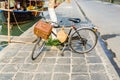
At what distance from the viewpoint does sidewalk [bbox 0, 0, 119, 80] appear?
21.5 ft

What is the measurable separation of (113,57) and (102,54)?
1.01 meters

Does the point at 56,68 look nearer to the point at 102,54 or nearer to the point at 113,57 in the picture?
the point at 102,54

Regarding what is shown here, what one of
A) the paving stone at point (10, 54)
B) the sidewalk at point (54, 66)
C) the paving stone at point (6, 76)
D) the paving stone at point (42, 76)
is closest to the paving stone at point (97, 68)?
the sidewalk at point (54, 66)

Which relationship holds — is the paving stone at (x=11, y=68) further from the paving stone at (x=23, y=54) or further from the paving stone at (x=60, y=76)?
the paving stone at (x=60, y=76)

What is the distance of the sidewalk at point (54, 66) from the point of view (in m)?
6.56

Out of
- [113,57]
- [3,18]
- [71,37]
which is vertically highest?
[71,37]

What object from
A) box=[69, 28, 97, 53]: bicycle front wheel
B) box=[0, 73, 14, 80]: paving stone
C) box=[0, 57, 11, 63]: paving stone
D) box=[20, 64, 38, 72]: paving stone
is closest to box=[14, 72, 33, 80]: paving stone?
box=[0, 73, 14, 80]: paving stone

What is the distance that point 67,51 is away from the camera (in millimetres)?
8828

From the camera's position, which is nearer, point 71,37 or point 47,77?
point 47,77

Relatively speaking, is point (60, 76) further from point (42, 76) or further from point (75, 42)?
point (75, 42)

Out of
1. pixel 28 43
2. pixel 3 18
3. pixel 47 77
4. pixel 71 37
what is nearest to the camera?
pixel 47 77

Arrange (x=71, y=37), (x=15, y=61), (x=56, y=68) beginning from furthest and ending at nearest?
(x=71, y=37) < (x=15, y=61) < (x=56, y=68)

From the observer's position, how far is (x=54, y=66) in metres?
7.33

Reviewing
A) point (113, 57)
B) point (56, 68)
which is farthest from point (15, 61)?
point (113, 57)
